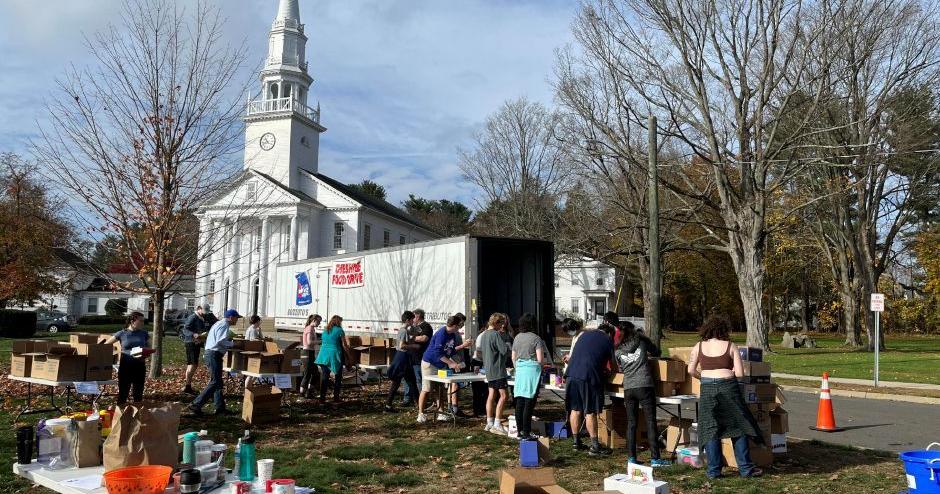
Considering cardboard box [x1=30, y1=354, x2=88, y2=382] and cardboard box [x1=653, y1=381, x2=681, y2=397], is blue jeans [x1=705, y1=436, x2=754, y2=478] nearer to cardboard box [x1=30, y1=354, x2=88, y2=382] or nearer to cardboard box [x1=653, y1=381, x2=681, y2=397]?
cardboard box [x1=653, y1=381, x2=681, y2=397]

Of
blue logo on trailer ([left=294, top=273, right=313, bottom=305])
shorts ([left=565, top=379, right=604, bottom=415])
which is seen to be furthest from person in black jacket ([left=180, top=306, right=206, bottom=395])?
blue logo on trailer ([left=294, top=273, right=313, bottom=305])

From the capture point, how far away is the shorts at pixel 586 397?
28.0 feet

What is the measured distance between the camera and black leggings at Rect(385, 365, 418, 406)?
1197 centimetres

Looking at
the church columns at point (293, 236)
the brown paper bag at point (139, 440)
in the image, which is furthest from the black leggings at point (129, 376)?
the church columns at point (293, 236)

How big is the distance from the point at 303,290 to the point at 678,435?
728 inches

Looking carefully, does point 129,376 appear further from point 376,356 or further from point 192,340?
point 376,356

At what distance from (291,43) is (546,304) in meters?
39.8

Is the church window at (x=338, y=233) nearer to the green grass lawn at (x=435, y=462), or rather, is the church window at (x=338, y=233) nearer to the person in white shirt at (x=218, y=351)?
the green grass lawn at (x=435, y=462)

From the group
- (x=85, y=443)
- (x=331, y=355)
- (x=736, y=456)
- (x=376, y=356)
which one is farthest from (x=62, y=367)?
(x=736, y=456)

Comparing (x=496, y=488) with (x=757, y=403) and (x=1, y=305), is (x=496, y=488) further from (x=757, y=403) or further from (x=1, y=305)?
(x=1, y=305)

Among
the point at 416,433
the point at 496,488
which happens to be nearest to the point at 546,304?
the point at 416,433

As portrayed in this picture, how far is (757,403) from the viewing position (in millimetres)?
8195

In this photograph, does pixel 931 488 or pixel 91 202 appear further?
pixel 91 202

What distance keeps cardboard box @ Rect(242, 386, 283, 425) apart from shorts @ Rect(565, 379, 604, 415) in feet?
15.0
